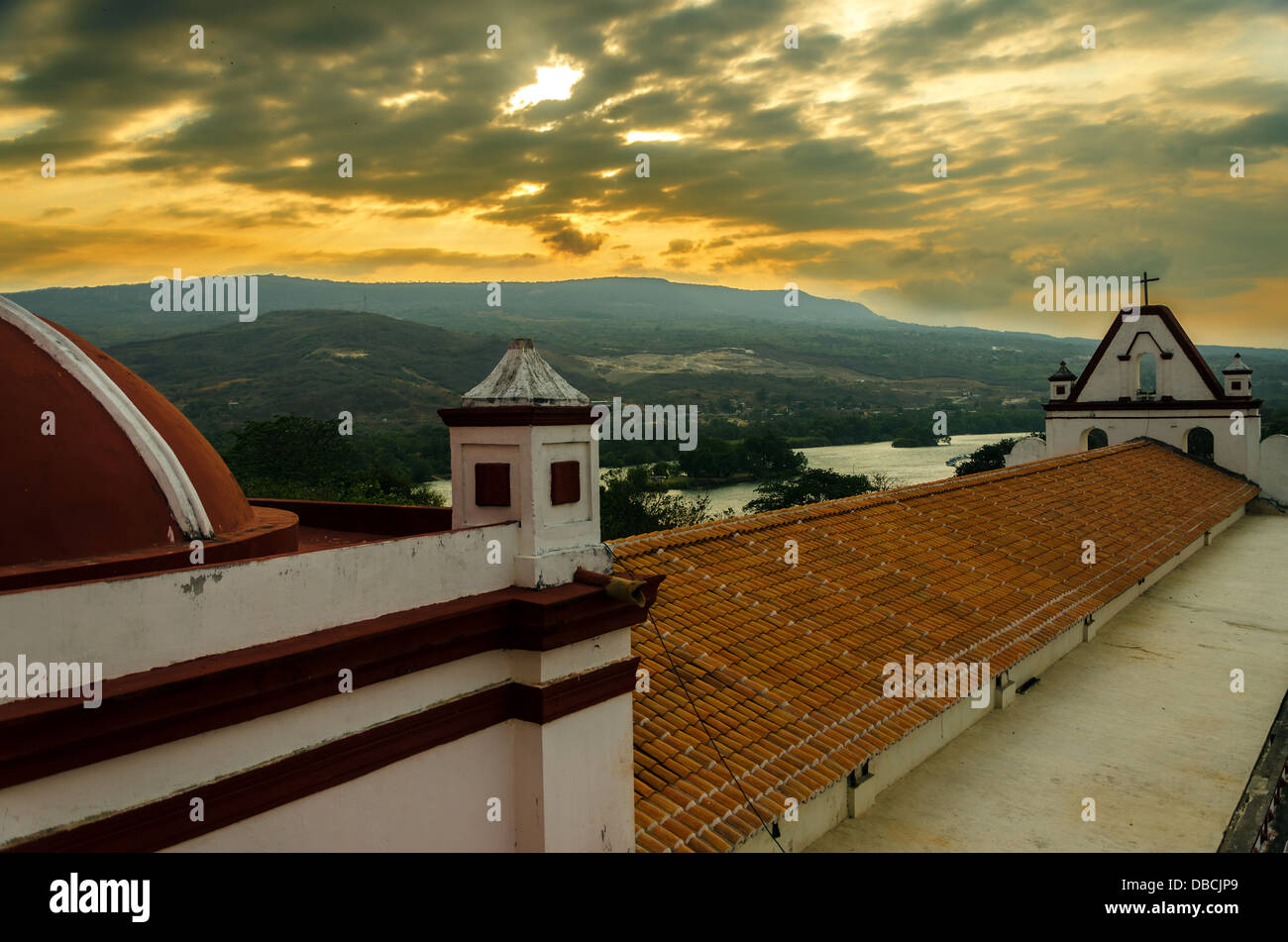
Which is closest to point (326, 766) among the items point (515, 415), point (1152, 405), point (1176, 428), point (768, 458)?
point (515, 415)

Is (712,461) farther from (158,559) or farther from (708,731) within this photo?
(158,559)

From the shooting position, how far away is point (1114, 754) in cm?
945

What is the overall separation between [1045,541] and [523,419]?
11.5 meters

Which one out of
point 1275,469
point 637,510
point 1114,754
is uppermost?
point 1275,469

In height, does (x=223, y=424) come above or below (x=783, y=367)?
below

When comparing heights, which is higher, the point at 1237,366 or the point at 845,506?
the point at 1237,366

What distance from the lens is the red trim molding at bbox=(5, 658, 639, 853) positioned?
355 centimetres

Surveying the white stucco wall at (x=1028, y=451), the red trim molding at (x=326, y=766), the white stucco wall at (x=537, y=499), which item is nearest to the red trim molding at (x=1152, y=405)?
the white stucco wall at (x=1028, y=451)

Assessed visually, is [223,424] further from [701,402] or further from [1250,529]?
[1250,529]

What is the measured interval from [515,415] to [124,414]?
2.03 metres

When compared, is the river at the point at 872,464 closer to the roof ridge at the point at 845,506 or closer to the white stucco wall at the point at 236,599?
the roof ridge at the point at 845,506
